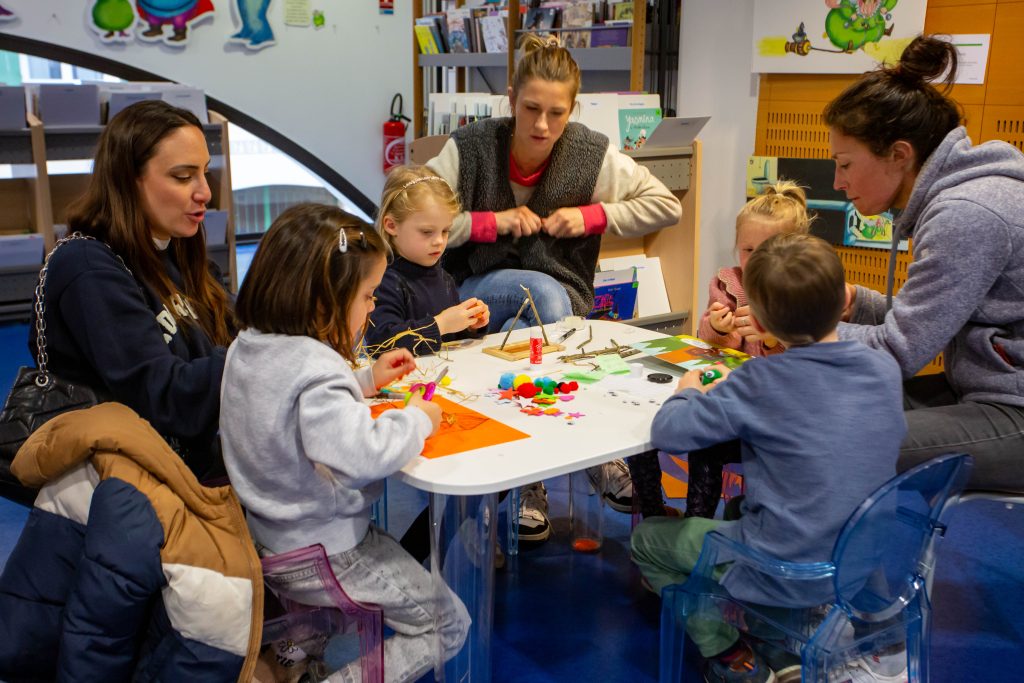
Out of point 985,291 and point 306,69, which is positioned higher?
point 306,69

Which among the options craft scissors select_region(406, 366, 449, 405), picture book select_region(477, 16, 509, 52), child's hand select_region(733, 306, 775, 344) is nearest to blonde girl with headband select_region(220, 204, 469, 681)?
craft scissors select_region(406, 366, 449, 405)

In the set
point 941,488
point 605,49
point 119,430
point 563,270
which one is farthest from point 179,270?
point 605,49

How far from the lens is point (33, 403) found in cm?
171

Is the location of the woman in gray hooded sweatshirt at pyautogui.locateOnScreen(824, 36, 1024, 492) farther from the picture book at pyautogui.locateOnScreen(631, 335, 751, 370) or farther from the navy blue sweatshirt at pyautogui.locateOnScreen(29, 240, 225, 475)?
the navy blue sweatshirt at pyautogui.locateOnScreen(29, 240, 225, 475)

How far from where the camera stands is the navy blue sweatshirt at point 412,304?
2.27 metres

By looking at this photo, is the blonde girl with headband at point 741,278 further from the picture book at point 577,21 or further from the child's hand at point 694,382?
the picture book at point 577,21

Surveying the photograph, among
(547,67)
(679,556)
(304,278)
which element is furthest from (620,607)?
(547,67)

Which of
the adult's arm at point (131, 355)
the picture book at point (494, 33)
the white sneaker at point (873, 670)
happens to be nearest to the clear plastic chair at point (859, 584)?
the white sneaker at point (873, 670)

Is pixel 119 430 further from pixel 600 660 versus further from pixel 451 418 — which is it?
pixel 600 660

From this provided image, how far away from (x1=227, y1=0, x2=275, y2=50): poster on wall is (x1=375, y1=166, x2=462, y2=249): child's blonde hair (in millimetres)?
4824

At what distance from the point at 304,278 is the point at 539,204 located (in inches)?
54.8

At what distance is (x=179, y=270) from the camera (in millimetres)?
2096

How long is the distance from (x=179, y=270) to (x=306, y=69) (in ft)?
17.7

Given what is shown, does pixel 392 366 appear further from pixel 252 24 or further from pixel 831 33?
pixel 252 24
